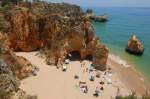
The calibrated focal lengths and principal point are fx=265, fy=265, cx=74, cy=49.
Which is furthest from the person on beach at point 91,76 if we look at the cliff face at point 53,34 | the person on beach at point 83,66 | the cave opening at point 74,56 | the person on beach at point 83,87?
the cave opening at point 74,56

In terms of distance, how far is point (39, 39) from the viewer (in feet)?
111

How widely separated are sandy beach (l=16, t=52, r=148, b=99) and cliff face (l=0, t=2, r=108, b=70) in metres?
1.51

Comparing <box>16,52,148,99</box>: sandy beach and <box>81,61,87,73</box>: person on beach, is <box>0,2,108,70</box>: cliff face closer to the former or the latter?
<box>81,61,87,73</box>: person on beach

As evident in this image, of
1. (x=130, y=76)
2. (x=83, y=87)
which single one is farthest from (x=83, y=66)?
(x=130, y=76)

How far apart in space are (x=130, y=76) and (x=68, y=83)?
31.8ft

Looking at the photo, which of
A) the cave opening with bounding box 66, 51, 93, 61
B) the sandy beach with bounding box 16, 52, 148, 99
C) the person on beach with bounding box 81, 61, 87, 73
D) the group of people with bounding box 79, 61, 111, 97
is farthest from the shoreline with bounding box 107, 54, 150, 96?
the person on beach with bounding box 81, 61, 87, 73

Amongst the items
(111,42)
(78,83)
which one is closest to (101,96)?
(78,83)

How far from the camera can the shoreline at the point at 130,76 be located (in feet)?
95.5

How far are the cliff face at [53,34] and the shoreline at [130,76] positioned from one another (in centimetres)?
313

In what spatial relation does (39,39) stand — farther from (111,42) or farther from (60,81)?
(111,42)

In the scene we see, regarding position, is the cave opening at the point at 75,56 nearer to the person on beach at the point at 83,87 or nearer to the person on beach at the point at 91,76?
the person on beach at the point at 91,76

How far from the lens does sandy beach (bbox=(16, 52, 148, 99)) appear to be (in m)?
24.0

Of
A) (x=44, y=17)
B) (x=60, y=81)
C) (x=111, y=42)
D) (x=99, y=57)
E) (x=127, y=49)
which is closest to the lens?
(x=60, y=81)

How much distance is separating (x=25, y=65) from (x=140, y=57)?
21.5 metres
